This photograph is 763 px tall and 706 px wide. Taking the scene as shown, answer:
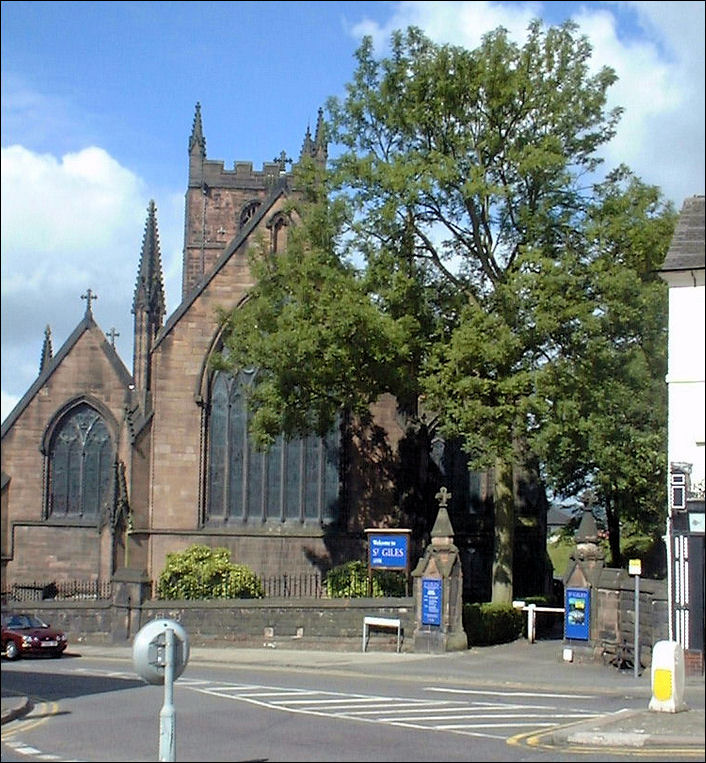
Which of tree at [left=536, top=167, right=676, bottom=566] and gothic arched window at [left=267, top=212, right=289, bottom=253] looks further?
gothic arched window at [left=267, top=212, right=289, bottom=253]

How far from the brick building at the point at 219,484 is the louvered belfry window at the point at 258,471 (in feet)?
0.13

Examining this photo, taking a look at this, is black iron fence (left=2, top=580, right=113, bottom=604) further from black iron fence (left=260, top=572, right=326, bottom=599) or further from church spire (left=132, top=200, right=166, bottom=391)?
church spire (left=132, top=200, right=166, bottom=391)

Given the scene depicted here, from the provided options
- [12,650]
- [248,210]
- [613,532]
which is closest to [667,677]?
[12,650]

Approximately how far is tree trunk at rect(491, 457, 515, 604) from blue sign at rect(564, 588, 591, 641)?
14.3 feet

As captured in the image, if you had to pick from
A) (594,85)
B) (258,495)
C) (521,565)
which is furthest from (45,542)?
(594,85)

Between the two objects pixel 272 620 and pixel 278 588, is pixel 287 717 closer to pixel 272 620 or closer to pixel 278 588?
pixel 272 620

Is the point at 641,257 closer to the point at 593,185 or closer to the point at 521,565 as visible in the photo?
the point at 593,185

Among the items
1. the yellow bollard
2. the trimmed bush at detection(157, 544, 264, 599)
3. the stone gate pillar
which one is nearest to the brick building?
the trimmed bush at detection(157, 544, 264, 599)

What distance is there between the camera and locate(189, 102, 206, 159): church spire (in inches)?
2771

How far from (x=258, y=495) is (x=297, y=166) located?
10405 mm

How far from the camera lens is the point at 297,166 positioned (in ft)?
114

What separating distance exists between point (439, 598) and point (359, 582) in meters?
6.11

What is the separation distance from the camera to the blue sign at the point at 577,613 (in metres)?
28.0

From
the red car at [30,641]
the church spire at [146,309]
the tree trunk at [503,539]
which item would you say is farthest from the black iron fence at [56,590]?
the tree trunk at [503,539]
